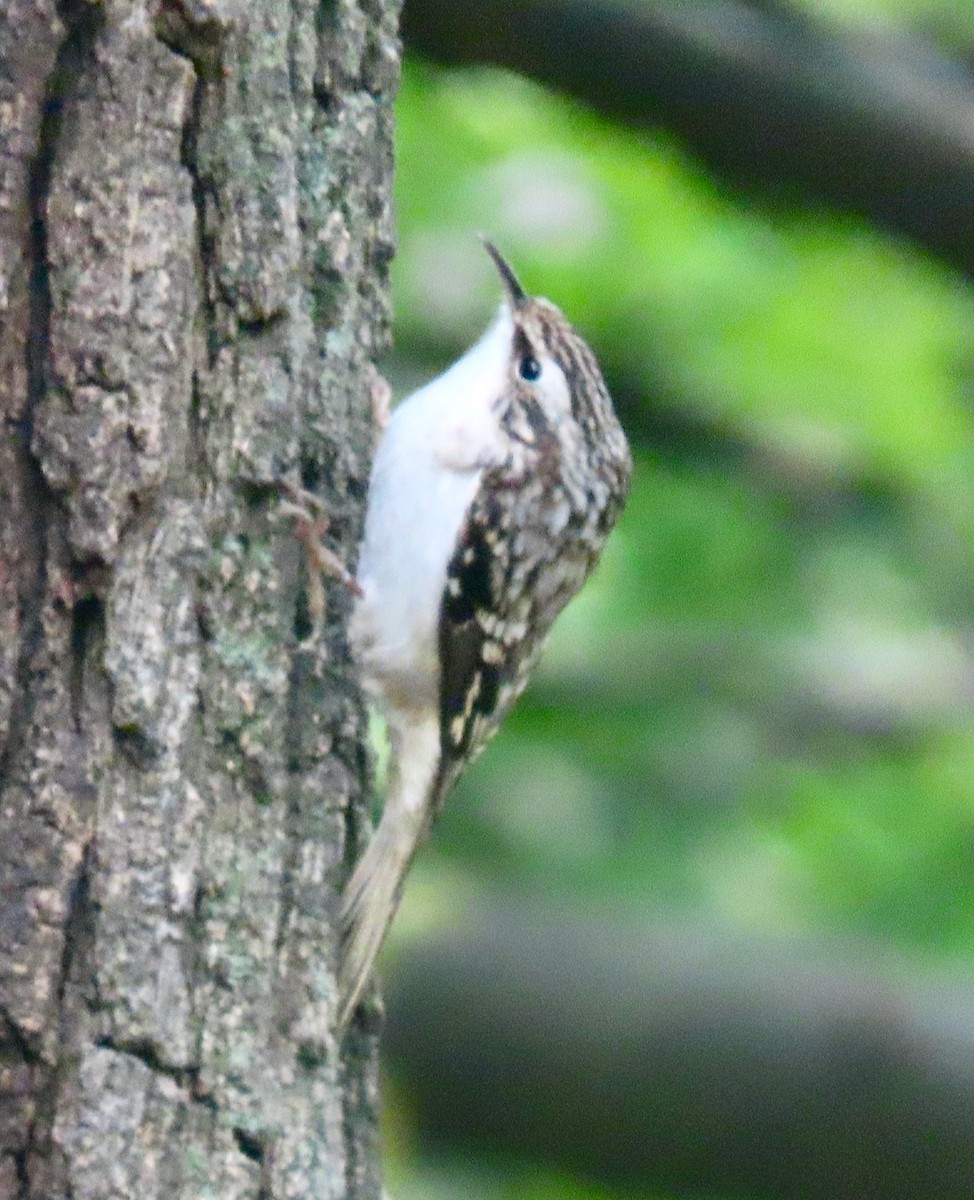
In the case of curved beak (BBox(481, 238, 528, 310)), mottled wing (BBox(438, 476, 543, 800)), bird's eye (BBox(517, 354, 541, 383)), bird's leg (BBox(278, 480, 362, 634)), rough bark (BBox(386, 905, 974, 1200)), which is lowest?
rough bark (BBox(386, 905, 974, 1200))

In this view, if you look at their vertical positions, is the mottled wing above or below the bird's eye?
below

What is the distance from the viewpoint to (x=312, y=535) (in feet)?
8.81

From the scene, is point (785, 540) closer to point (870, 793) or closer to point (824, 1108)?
point (870, 793)

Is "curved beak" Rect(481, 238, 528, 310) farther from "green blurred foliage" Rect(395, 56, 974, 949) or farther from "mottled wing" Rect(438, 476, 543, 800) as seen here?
"green blurred foliage" Rect(395, 56, 974, 949)

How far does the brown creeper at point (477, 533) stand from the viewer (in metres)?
3.22

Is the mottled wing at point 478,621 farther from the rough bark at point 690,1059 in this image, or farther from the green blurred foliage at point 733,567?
the green blurred foliage at point 733,567

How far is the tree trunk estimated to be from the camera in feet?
7.61

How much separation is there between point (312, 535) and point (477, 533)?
79 centimetres

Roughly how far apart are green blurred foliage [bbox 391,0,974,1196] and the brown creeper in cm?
152

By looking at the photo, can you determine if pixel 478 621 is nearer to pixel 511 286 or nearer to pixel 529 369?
pixel 529 369

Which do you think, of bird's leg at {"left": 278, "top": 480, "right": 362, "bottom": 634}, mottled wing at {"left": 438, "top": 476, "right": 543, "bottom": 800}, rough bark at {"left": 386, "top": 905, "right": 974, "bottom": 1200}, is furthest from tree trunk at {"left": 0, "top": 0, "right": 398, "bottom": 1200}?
rough bark at {"left": 386, "top": 905, "right": 974, "bottom": 1200}

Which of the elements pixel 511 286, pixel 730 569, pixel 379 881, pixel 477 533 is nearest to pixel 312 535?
pixel 379 881

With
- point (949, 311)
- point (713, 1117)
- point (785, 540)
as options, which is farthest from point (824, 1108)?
point (949, 311)

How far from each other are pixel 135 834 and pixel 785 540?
367 cm
